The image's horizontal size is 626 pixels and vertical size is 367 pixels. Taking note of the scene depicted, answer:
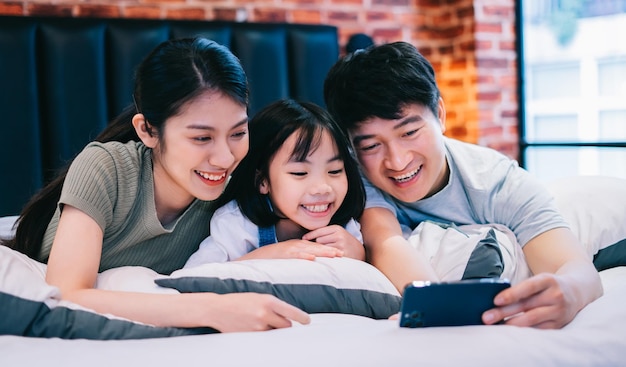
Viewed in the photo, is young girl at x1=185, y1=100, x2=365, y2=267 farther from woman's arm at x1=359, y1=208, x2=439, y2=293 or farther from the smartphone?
the smartphone

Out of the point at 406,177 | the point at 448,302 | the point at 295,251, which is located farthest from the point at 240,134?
the point at 448,302

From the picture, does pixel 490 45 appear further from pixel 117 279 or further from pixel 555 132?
pixel 117 279

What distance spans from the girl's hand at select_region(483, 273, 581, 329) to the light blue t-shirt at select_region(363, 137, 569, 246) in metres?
0.44

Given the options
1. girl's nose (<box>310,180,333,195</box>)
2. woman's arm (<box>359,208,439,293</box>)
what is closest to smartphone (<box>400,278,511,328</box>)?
woman's arm (<box>359,208,439,293</box>)

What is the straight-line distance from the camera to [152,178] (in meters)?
1.61

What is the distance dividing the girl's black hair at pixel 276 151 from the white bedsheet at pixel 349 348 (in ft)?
1.85

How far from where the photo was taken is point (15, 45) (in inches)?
102

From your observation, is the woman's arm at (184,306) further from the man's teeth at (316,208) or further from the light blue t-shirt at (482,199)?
the light blue t-shirt at (482,199)

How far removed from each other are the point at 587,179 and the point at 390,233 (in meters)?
0.79

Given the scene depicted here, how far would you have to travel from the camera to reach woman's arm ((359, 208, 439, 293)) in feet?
4.94

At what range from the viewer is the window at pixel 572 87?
335 cm

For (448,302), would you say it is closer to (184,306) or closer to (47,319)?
(184,306)

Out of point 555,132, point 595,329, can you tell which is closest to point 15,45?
point 595,329

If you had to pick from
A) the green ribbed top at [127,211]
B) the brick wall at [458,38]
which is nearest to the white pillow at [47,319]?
the green ribbed top at [127,211]
